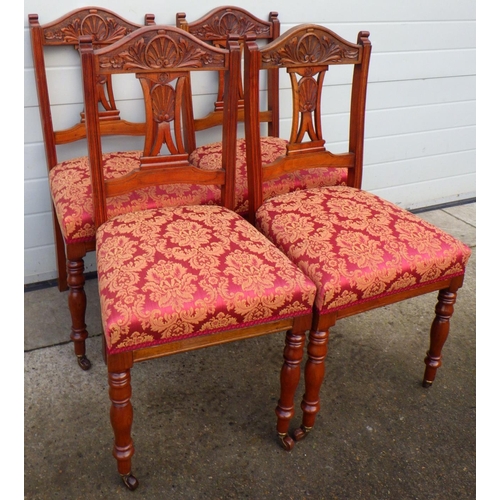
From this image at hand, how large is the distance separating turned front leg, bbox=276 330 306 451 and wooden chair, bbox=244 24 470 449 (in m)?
0.03

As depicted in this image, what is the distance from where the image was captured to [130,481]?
4.82ft

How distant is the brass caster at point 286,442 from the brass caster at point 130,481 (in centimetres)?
43

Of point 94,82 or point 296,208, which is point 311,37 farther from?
point 94,82

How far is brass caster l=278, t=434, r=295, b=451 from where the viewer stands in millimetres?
1610

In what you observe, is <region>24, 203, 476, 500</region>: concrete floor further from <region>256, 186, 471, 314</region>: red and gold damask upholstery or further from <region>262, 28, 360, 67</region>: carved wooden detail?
<region>262, 28, 360, 67</region>: carved wooden detail

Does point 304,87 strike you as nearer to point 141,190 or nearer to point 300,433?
point 141,190

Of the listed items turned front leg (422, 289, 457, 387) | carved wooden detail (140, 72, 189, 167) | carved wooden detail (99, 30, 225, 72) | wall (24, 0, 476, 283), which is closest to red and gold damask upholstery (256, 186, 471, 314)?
turned front leg (422, 289, 457, 387)

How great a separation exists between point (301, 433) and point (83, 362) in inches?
31.2

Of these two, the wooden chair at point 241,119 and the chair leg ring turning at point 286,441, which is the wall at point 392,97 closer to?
the wooden chair at point 241,119

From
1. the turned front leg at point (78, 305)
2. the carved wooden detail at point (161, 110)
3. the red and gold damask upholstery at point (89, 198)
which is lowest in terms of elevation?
the turned front leg at point (78, 305)

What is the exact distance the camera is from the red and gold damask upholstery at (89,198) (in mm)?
1713

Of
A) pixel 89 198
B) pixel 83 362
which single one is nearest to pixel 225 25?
pixel 89 198

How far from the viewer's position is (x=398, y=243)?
5.16 feet

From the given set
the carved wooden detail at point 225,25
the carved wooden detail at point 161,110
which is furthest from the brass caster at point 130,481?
the carved wooden detail at point 225,25
